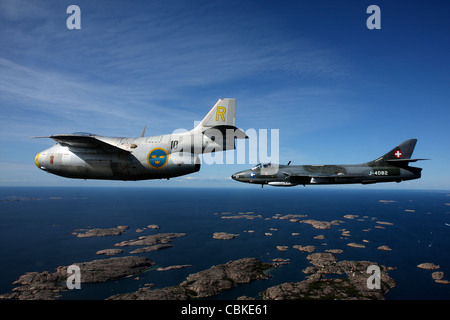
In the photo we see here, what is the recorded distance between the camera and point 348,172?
31.0 m

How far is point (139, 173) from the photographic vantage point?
12672 millimetres

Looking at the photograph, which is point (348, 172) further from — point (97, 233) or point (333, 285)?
point (97, 233)

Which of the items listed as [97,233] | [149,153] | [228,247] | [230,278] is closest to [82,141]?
[149,153]

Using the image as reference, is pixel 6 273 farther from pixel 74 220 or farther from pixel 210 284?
pixel 74 220

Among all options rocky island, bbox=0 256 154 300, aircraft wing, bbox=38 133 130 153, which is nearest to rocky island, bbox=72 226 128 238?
rocky island, bbox=0 256 154 300

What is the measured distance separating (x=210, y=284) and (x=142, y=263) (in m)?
34.5

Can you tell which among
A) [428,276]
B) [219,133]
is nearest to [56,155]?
[219,133]

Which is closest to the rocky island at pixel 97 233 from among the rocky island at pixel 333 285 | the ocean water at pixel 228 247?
the ocean water at pixel 228 247

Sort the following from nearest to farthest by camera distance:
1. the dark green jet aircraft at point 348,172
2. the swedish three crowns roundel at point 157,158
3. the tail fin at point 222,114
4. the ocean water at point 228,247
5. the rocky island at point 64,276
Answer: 1. the swedish three crowns roundel at point 157,158
2. the tail fin at point 222,114
3. the dark green jet aircraft at point 348,172
4. the rocky island at point 64,276
5. the ocean water at point 228,247

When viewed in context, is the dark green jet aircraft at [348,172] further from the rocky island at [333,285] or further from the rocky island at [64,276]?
the rocky island at [64,276]

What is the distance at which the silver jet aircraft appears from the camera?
1252 cm

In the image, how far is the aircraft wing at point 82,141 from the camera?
11445 mm

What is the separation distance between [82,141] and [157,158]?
4.10m

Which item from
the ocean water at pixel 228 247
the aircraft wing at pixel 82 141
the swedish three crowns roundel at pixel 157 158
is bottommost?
the ocean water at pixel 228 247
